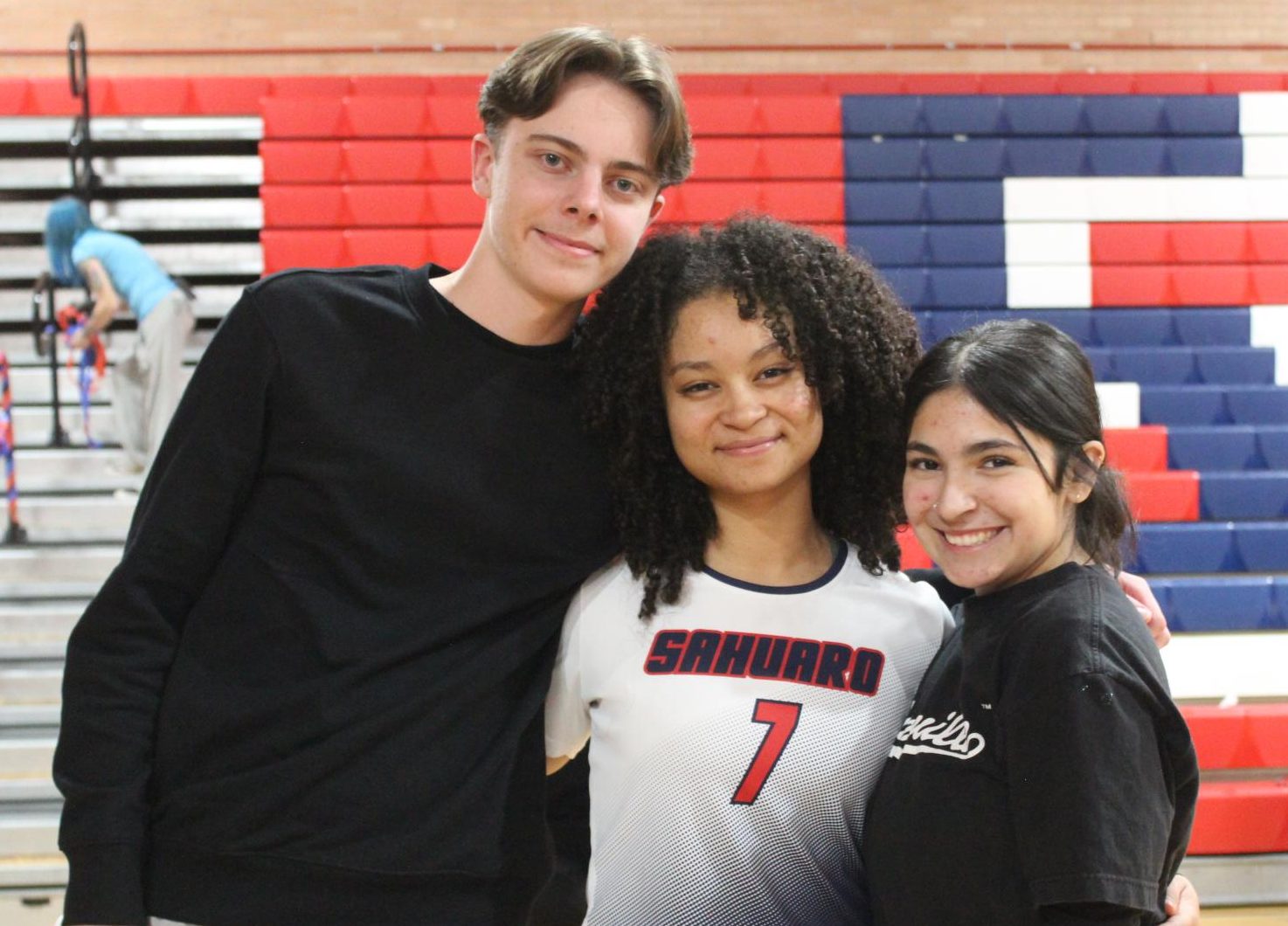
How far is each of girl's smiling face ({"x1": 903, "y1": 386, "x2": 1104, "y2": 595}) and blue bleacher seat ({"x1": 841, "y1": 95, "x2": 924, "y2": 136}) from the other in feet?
19.0

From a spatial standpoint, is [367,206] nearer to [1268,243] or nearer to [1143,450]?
[1143,450]

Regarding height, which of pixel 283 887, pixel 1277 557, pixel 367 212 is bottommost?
pixel 1277 557

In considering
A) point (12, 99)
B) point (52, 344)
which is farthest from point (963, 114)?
point (12, 99)

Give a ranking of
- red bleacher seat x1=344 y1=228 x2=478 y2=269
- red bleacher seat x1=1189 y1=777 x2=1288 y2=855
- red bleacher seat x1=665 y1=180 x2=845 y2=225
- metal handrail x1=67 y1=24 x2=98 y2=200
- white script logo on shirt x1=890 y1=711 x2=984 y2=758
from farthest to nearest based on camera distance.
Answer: red bleacher seat x1=665 y1=180 x2=845 y2=225 → red bleacher seat x1=344 y1=228 x2=478 y2=269 → metal handrail x1=67 y1=24 x2=98 y2=200 → red bleacher seat x1=1189 y1=777 x2=1288 y2=855 → white script logo on shirt x1=890 y1=711 x2=984 y2=758

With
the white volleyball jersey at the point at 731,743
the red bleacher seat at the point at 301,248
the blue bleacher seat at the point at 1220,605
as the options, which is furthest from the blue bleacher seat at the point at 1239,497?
the white volleyball jersey at the point at 731,743

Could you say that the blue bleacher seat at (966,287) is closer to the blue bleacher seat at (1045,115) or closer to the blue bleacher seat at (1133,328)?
the blue bleacher seat at (1133,328)

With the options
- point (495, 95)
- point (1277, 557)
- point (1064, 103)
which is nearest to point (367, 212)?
point (1064, 103)

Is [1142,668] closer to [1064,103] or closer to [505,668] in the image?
[505,668]

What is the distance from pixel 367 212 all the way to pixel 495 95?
5.22 metres

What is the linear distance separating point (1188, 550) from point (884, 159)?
9.28 ft

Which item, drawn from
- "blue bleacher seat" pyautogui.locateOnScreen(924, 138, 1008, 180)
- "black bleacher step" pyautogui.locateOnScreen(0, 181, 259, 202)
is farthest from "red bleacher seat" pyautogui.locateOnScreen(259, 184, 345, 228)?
"blue bleacher seat" pyautogui.locateOnScreen(924, 138, 1008, 180)

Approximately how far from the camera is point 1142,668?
3.69 ft

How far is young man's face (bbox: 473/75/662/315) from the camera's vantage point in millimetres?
1368

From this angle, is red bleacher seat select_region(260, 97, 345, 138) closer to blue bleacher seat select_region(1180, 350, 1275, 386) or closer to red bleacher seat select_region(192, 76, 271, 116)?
red bleacher seat select_region(192, 76, 271, 116)
